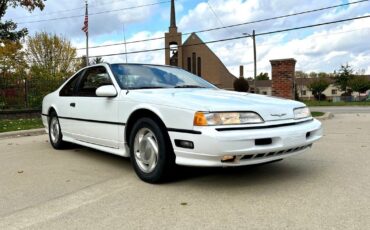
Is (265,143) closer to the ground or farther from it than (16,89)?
closer to the ground

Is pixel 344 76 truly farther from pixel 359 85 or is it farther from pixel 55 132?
pixel 55 132

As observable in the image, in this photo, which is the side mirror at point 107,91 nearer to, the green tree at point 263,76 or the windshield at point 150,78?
the windshield at point 150,78

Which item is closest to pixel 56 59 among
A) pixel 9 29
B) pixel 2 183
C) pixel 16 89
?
pixel 9 29

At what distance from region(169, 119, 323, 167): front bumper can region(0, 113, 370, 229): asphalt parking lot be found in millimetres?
361

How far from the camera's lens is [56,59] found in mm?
47969

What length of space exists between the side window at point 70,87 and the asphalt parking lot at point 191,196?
3.86ft

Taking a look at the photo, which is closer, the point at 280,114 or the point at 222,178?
the point at 280,114

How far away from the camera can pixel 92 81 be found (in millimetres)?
5871

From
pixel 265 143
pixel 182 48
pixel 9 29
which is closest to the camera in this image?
pixel 265 143

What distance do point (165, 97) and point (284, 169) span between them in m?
1.91

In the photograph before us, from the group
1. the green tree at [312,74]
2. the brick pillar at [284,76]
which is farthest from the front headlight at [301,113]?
the green tree at [312,74]

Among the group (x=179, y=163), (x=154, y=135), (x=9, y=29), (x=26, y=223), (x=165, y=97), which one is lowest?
(x=26, y=223)

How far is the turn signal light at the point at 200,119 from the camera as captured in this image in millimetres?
3865

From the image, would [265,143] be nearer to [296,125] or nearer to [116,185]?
[296,125]
